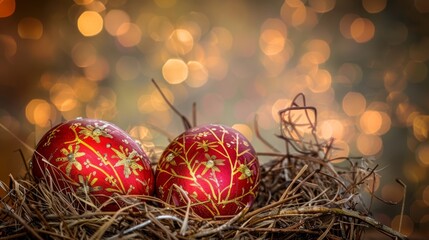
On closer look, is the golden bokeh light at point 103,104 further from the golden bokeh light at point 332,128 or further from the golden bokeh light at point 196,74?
the golden bokeh light at point 332,128

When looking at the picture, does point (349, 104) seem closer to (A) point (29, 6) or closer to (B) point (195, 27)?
(B) point (195, 27)

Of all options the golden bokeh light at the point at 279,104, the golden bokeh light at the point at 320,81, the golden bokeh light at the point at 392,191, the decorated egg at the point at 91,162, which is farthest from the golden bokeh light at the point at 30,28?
the golden bokeh light at the point at 392,191

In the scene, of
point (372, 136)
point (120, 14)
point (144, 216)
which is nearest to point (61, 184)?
point (144, 216)

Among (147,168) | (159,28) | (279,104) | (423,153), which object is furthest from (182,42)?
(147,168)

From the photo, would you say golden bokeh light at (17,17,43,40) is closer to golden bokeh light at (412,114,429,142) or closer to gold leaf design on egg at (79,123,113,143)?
gold leaf design on egg at (79,123,113,143)

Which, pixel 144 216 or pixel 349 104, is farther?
pixel 349 104

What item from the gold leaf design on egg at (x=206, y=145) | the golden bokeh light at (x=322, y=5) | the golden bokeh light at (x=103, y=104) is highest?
the golden bokeh light at (x=322, y=5)
